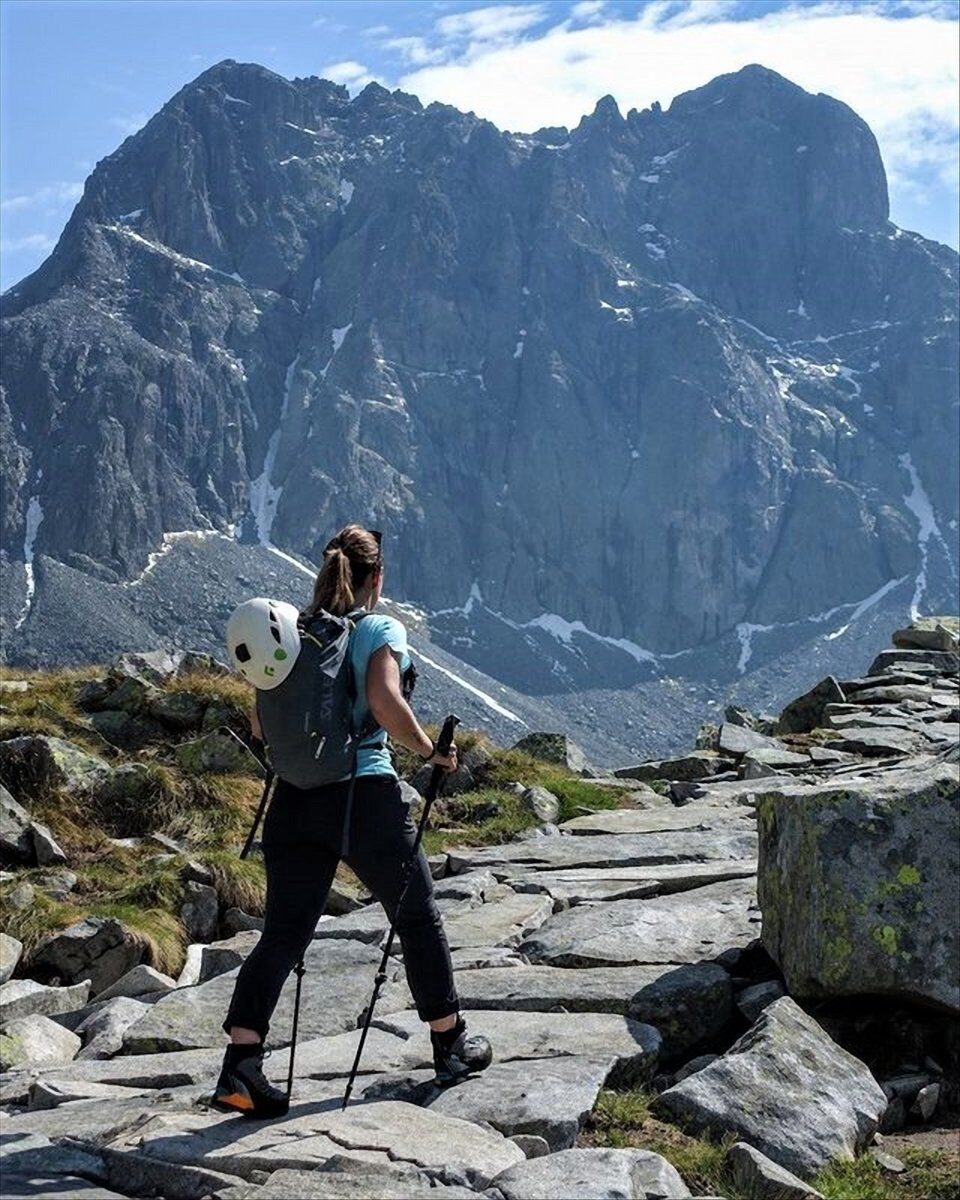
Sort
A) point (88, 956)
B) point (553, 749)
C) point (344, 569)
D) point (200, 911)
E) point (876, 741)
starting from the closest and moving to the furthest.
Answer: point (344, 569) < point (88, 956) < point (200, 911) < point (876, 741) < point (553, 749)

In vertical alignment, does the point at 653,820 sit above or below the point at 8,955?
above

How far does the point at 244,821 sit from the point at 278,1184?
9786mm

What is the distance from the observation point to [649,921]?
11.1 m

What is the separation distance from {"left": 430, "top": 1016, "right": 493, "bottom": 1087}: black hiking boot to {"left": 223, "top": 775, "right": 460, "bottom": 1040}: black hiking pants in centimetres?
13

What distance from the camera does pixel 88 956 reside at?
11.6 metres

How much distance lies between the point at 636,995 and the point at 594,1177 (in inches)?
128

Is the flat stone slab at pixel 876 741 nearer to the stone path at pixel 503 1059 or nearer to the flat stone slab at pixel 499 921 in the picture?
the stone path at pixel 503 1059

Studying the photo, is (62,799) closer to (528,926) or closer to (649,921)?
Result: (528,926)

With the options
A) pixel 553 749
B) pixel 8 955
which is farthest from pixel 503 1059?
pixel 553 749

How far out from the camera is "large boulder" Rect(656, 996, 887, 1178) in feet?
24.2

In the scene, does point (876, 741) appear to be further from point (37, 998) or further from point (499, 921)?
point (37, 998)

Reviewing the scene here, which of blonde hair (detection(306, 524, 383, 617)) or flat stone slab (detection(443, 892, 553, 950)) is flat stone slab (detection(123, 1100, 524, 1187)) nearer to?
blonde hair (detection(306, 524, 383, 617))

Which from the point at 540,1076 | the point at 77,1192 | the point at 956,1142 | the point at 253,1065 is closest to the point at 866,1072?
the point at 956,1142

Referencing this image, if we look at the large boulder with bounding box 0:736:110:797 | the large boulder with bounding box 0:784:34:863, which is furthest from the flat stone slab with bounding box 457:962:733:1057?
the large boulder with bounding box 0:736:110:797
